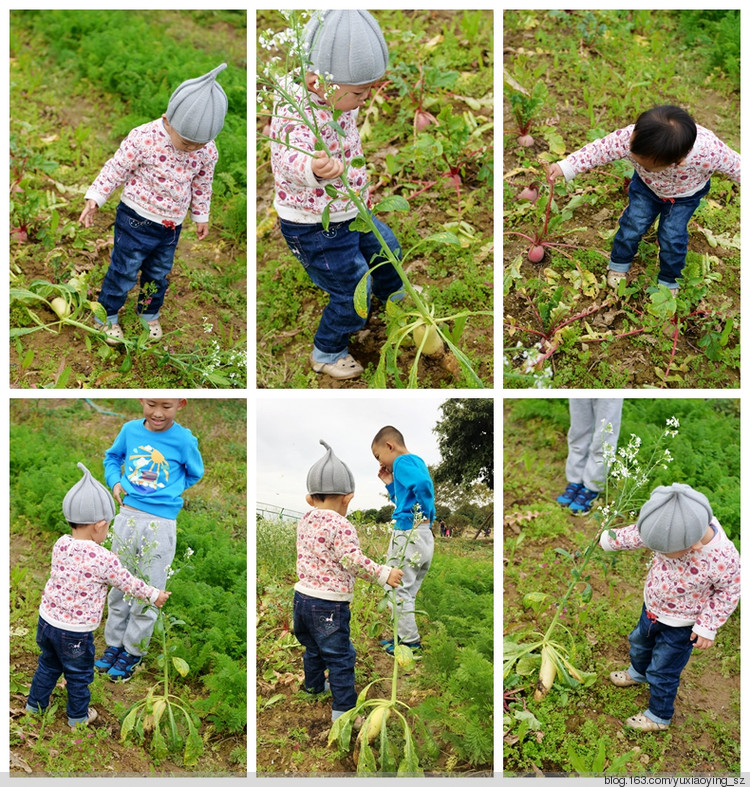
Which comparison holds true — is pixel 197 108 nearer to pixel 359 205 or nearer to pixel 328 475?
pixel 359 205

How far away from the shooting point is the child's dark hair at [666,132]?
3.61 m

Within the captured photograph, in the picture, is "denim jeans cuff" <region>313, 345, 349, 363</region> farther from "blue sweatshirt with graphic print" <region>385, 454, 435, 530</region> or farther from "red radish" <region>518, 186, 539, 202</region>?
"red radish" <region>518, 186, 539, 202</region>

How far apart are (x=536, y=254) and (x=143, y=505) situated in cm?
208

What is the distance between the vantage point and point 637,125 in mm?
3656

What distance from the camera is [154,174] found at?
3633mm

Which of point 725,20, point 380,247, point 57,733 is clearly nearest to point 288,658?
point 57,733

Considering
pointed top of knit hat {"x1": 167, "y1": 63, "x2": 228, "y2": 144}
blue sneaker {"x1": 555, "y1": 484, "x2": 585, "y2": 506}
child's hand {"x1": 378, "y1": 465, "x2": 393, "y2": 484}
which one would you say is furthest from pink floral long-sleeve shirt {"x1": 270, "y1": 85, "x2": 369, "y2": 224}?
blue sneaker {"x1": 555, "y1": 484, "x2": 585, "y2": 506}

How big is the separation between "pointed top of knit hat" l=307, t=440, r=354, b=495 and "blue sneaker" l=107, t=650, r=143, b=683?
1.12m

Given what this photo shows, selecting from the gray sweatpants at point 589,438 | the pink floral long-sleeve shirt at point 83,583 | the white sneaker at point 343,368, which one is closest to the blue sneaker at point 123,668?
the pink floral long-sleeve shirt at point 83,583

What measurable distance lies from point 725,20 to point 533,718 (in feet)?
12.1

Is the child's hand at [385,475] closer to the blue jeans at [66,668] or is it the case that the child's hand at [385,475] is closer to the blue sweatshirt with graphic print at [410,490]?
the blue sweatshirt with graphic print at [410,490]

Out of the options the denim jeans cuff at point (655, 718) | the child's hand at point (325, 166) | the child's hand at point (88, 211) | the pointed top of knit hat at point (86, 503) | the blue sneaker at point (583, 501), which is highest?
the child's hand at point (325, 166)

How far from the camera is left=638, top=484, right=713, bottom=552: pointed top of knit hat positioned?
131 inches

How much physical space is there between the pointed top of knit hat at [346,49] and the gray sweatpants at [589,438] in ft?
6.21
